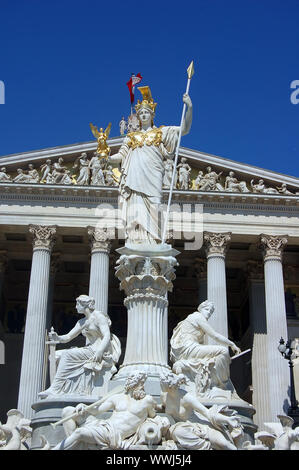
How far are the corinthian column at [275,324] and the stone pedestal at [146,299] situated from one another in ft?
72.4

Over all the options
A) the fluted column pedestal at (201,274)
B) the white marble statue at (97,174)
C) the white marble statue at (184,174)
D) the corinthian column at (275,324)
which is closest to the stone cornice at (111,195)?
the white marble statue at (97,174)

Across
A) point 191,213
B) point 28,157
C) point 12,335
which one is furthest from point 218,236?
point 12,335

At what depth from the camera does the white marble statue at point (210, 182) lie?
120 ft

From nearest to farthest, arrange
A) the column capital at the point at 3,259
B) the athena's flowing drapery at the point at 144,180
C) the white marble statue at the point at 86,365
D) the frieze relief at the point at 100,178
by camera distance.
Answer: the white marble statue at the point at 86,365 < the athena's flowing drapery at the point at 144,180 < the frieze relief at the point at 100,178 < the column capital at the point at 3,259

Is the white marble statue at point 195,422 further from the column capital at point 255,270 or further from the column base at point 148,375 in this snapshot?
the column capital at point 255,270

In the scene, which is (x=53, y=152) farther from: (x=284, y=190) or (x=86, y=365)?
(x=86, y=365)

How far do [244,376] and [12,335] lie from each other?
15.5 meters

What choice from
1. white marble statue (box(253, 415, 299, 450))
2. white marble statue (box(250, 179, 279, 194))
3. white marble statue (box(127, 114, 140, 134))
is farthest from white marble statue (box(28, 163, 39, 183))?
white marble statue (box(253, 415, 299, 450))

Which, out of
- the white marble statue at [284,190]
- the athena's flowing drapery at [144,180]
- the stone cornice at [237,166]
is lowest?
the athena's flowing drapery at [144,180]

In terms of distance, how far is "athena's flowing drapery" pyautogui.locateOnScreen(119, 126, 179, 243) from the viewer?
11.7 meters

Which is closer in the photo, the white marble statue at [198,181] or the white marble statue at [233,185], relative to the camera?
the white marble statue at [233,185]

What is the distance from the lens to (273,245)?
35.2 meters

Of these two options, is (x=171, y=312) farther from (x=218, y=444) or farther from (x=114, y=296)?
(x=218, y=444)

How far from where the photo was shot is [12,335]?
4175cm
